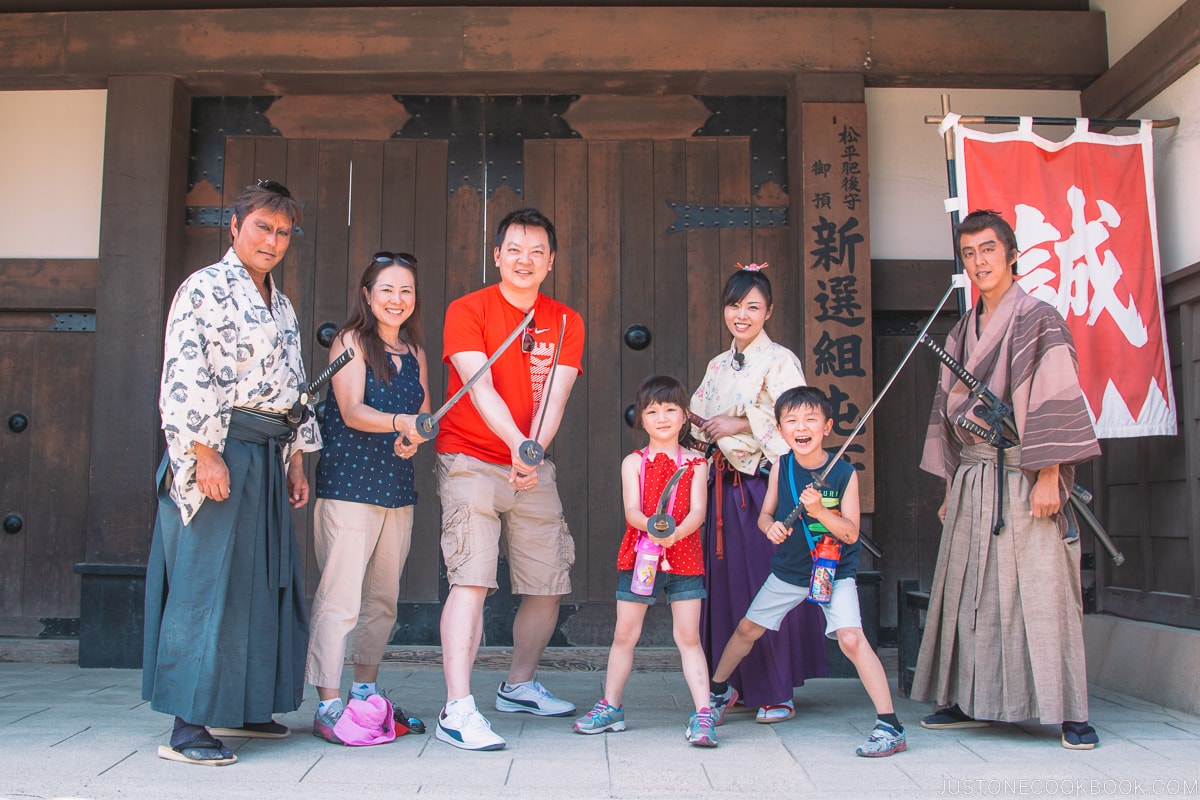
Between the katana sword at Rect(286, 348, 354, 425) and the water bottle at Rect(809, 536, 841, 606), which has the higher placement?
the katana sword at Rect(286, 348, 354, 425)

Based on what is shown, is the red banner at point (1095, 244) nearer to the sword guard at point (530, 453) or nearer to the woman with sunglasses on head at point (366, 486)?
the sword guard at point (530, 453)

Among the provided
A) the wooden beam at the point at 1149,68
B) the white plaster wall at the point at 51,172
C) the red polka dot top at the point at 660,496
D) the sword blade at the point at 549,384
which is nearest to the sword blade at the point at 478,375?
the sword blade at the point at 549,384

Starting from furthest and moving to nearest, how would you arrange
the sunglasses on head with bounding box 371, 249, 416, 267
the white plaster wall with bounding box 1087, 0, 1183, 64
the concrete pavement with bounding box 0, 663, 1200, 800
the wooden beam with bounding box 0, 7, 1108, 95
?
the wooden beam with bounding box 0, 7, 1108, 95 < the white plaster wall with bounding box 1087, 0, 1183, 64 < the sunglasses on head with bounding box 371, 249, 416, 267 < the concrete pavement with bounding box 0, 663, 1200, 800

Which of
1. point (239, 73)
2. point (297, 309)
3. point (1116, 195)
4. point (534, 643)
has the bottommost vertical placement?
point (534, 643)

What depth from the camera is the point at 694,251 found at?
4.74 metres

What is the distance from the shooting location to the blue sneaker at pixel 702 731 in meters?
2.86

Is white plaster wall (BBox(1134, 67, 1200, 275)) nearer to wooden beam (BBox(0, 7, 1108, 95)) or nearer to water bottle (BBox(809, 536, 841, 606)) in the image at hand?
wooden beam (BBox(0, 7, 1108, 95))

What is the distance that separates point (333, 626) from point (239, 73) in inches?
111

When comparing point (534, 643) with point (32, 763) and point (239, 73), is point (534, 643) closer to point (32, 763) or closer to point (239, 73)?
point (32, 763)

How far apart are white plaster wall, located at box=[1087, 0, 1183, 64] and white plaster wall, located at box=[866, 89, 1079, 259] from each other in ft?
1.13

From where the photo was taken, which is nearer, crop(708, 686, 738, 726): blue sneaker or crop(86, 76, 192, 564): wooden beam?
crop(708, 686, 738, 726): blue sneaker

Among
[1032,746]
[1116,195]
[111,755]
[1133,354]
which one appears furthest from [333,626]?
[1116,195]

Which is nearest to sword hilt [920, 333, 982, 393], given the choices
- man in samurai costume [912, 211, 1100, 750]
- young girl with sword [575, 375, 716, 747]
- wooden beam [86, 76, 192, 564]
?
man in samurai costume [912, 211, 1100, 750]

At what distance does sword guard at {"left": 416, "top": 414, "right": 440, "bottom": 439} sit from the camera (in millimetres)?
2768
